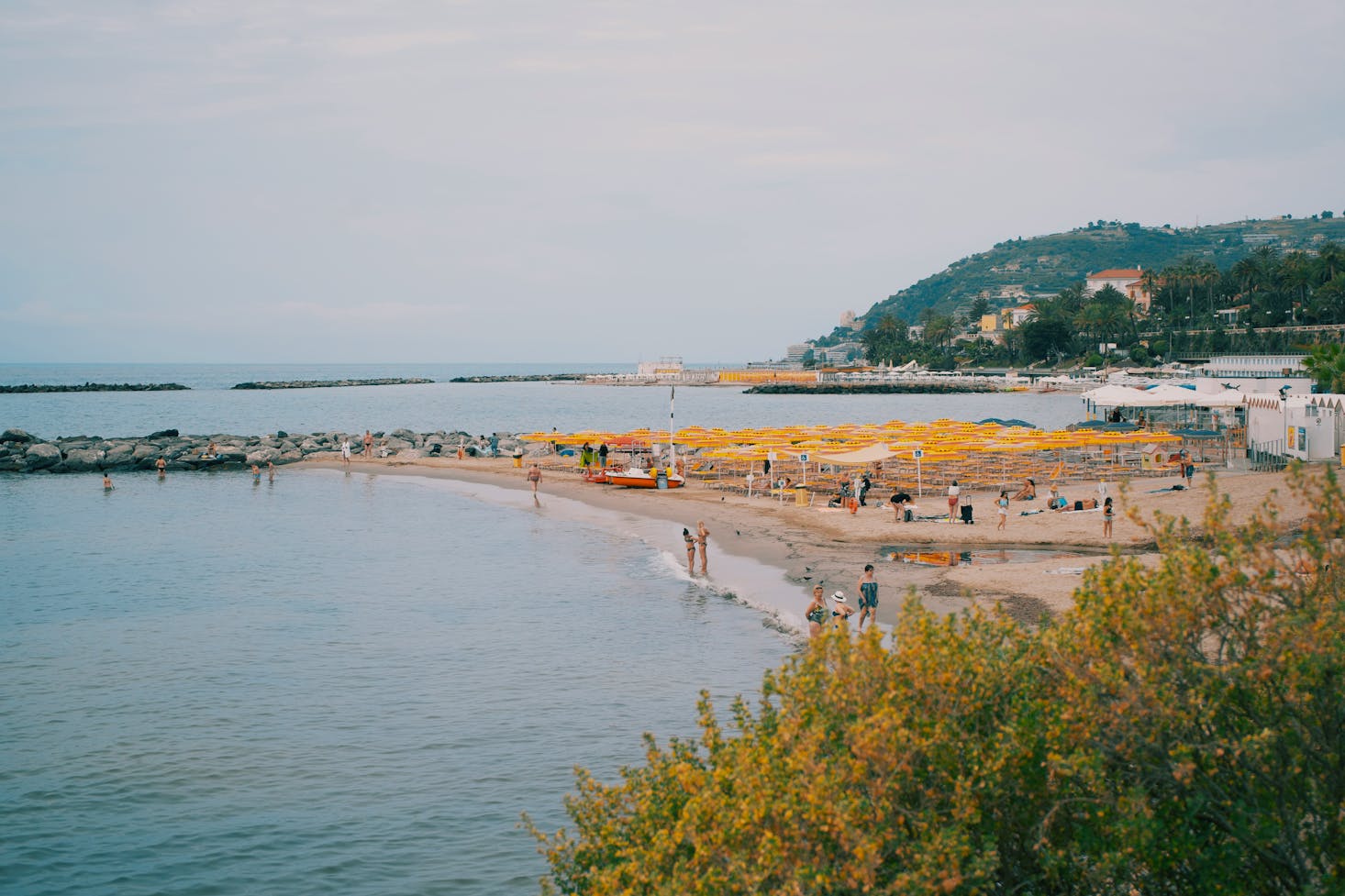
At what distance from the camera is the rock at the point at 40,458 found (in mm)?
61062

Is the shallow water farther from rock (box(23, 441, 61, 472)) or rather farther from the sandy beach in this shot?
rock (box(23, 441, 61, 472))

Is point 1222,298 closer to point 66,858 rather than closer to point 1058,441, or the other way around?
point 1058,441

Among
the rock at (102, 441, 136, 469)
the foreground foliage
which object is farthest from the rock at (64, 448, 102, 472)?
the foreground foliage

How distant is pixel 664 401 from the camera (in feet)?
473

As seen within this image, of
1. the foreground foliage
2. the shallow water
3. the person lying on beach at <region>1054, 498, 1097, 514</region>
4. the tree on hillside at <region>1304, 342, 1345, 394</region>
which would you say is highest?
the tree on hillside at <region>1304, 342, 1345, 394</region>

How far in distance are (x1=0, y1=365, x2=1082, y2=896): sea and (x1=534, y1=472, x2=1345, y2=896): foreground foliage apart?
6.62 m

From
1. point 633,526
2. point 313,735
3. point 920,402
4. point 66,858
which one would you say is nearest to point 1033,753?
point 66,858

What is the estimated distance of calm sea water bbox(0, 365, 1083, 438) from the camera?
317ft

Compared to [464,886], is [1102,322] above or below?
above

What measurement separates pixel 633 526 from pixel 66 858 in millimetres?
23702

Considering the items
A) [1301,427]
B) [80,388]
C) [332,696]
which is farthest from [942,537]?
[80,388]

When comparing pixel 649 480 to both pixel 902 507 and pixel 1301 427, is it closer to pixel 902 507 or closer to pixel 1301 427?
pixel 902 507

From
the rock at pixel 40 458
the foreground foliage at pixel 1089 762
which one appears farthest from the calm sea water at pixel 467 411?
the foreground foliage at pixel 1089 762

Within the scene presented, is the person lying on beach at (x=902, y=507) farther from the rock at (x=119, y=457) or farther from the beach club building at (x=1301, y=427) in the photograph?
the rock at (x=119, y=457)
